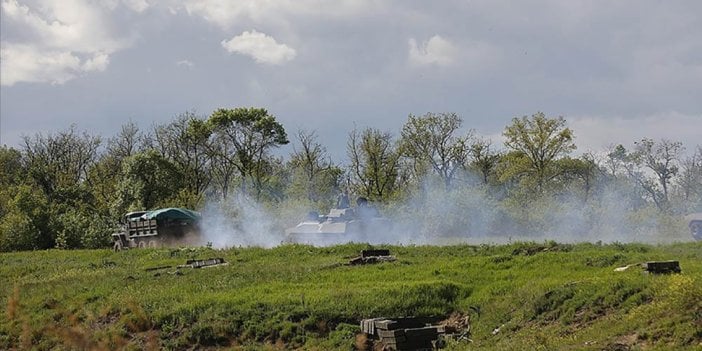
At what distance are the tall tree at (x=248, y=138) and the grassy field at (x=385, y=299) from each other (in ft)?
120

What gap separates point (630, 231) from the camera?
47.0 m

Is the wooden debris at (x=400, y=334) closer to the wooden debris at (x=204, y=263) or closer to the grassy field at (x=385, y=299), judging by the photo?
the grassy field at (x=385, y=299)

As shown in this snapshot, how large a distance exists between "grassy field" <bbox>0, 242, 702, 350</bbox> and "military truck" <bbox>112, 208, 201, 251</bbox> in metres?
12.9

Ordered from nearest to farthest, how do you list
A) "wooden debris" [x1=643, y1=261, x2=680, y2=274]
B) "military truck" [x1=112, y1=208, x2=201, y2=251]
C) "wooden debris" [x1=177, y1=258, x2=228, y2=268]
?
"wooden debris" [x1=643, y1=261, x2=680, y2=274]
"wooden debris" [x1=177, y1=258, x2=228, y2=268]
"military truck" [x1=112, y1=208, x2=201, y2=251]

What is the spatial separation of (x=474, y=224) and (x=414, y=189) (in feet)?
35.9

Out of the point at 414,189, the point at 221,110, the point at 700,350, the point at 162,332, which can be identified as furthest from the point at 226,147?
the point at 700,350

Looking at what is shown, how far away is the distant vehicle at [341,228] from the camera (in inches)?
1577

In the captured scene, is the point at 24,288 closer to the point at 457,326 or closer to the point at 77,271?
the point at 77,271

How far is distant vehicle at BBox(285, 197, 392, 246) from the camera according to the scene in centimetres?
4006

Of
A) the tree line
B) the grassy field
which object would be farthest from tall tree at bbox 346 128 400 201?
the grassy field

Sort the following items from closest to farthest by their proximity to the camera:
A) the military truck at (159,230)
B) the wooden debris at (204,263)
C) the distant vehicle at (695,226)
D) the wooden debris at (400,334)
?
1. the wooden debris at (400,334)
2. the wooden debris at (204,263)
3. the military truck at (159,230)
4. the distant vehicle at (695,226)

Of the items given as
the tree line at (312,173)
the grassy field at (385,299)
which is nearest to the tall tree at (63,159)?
the tree line at (312,173)

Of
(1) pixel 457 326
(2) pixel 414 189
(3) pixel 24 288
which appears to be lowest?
(1) pixel 457 326

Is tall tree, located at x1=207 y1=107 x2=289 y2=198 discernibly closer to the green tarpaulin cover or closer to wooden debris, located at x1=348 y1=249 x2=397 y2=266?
the green tarpaulin cover
